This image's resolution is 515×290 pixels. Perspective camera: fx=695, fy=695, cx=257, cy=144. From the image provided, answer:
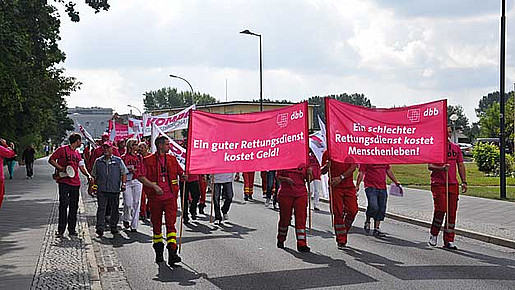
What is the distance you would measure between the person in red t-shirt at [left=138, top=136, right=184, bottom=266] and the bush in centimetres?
2530

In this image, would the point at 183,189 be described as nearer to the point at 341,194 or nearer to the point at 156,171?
the point at 156,171

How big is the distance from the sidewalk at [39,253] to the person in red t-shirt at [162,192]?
3.67 ft

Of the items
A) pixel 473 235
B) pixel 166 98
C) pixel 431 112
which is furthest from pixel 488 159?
pixel 166 98

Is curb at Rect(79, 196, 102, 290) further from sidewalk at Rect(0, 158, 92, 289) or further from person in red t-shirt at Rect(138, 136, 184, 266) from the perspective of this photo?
person in red t-shirt at Rect(138, 136, 184, 266)

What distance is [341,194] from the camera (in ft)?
36.9

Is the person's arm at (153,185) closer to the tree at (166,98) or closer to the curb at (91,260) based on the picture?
the curb at (91,260)

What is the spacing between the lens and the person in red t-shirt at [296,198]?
10.8 m

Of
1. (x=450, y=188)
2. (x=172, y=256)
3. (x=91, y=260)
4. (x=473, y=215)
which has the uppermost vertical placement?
(x=450, y=188)

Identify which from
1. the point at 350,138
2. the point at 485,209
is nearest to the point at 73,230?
the point at 350,138

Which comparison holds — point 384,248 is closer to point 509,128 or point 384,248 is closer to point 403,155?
point 403,155

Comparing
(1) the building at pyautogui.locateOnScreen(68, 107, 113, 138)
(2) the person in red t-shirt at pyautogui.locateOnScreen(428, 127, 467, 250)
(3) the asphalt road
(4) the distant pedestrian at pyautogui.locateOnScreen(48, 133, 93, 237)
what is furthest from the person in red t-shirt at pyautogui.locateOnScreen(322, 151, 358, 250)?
(1) the building at pyautogui.locateOnScreen(68, 107, 113, 138)

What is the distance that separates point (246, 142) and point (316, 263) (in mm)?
2009

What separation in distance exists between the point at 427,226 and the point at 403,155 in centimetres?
393

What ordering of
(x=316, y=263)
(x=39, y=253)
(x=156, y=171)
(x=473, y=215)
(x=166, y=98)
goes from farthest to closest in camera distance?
1. (x=166, y=98)
2. (x=473, y=215)
3. (x=39, y=253)
4. (x=156, y=171)
5. (x=316, y=263)
